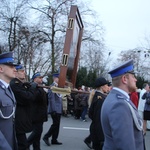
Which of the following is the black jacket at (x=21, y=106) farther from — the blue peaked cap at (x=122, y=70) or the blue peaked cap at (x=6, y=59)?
the blue peaked cap at (x=122, y=70)

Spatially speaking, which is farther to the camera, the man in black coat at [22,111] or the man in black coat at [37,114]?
the man in black coat at [37,114]

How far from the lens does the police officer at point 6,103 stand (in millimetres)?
2885

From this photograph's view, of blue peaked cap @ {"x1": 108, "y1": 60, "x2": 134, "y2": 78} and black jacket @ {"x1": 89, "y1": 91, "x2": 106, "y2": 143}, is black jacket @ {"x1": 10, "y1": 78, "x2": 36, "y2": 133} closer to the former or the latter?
black jacket @ {"x1": 89, "y1": 91, "x2": 106, "y2": 143}

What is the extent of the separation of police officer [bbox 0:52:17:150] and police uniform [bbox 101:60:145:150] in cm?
100

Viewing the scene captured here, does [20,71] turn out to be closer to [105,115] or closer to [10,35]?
[105,115]

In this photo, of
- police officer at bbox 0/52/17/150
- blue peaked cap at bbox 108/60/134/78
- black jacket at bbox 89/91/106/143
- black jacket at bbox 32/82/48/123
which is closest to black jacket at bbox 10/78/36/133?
black jacket at bbox 32/82/48/123

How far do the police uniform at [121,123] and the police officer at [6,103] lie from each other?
100cm

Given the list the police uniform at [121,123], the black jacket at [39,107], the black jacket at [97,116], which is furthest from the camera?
the black jacket at [39,107]

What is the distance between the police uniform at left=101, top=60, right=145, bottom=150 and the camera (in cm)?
224

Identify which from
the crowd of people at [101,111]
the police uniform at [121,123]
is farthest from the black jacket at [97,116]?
the police uniform at [121,123]

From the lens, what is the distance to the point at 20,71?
15.6ft

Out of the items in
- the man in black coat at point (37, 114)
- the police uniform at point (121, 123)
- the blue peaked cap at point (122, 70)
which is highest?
the blue peaked cap at point (122, 70)

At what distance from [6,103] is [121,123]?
4.25ft

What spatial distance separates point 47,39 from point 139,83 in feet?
33.6
